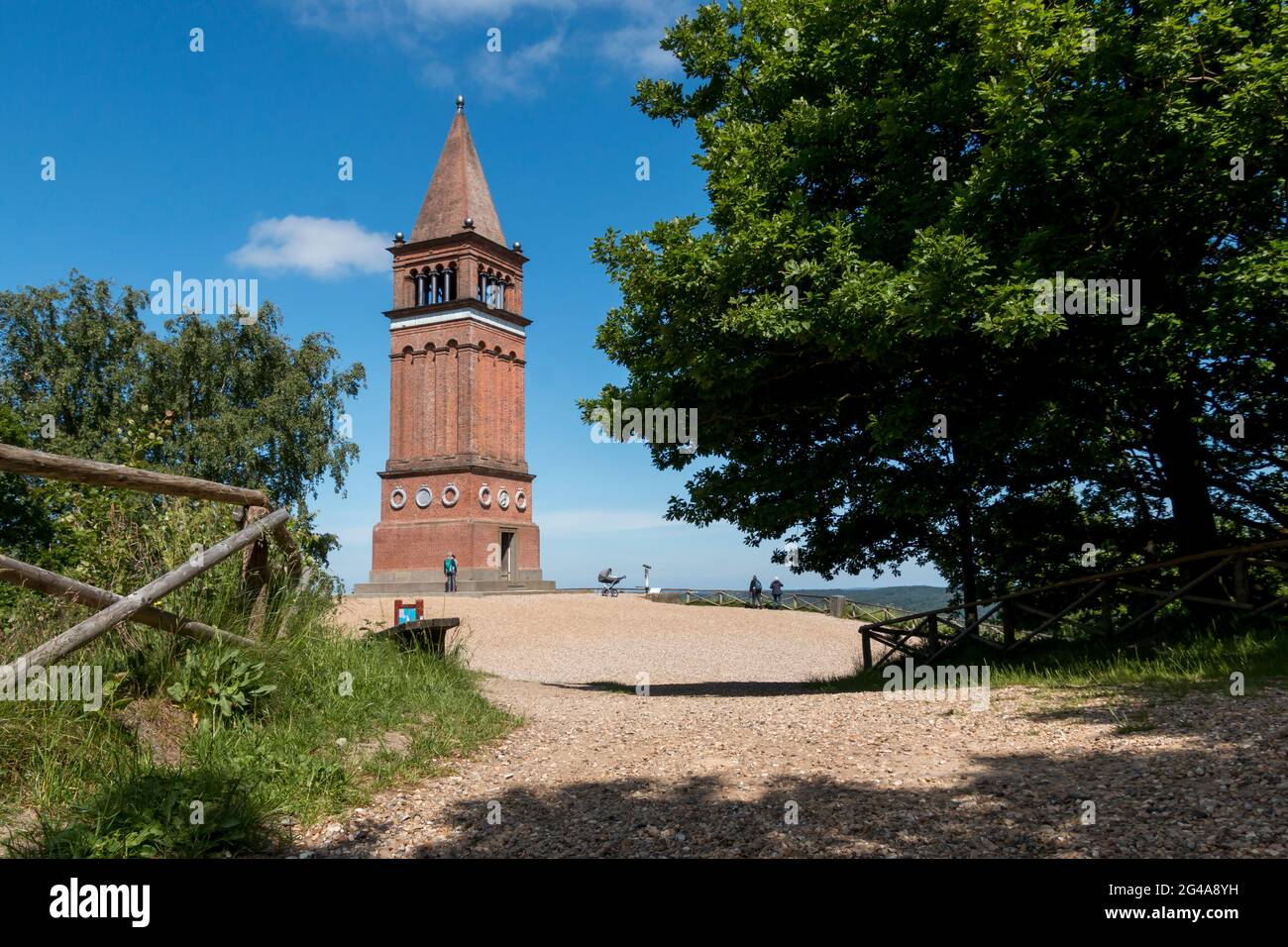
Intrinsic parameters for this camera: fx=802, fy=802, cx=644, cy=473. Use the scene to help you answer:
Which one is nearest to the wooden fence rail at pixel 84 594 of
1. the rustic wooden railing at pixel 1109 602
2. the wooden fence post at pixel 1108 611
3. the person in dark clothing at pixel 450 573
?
the rustic wooden railing at pixel 1109 602

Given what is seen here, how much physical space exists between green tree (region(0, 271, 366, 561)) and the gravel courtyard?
25938 mm

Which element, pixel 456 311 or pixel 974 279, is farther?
pixel 456 311

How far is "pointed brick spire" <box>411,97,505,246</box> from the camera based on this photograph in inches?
1807

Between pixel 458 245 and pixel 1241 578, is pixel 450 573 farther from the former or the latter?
pixel 1241 578

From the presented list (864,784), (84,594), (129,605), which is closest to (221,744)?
(129,605)

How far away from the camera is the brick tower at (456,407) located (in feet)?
140

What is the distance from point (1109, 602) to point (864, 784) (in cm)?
702

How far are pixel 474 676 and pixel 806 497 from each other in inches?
199

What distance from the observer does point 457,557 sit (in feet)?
138

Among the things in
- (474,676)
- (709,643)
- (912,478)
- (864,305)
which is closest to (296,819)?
(474,676)

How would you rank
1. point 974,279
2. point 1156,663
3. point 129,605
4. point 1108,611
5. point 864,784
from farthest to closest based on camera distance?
point 1108,611
point 974,279
point 1156,663
point 864,784
point 129,605

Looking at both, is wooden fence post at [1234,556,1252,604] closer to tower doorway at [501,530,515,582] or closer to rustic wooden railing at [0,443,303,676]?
rustic wooden railing at [0,443,303,676]

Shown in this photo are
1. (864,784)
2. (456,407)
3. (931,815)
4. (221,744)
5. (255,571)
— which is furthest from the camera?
(456,407)

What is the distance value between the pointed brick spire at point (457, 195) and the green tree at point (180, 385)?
15517mm
